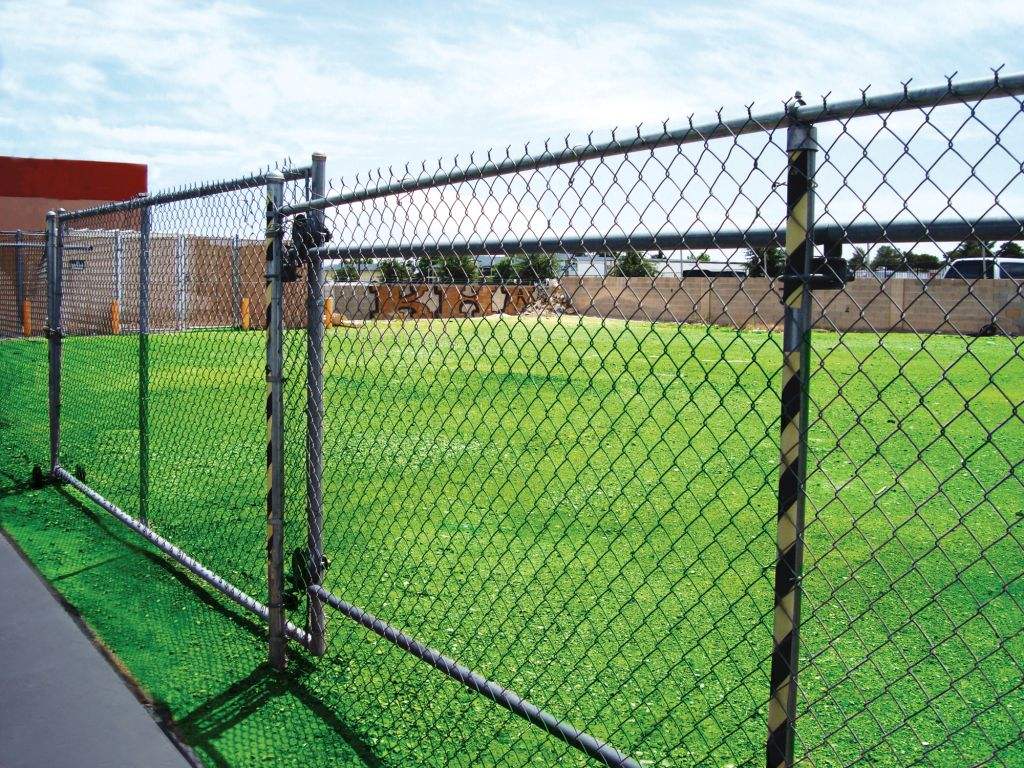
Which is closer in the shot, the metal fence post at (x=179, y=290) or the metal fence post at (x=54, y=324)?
the metal fence post at (x=54, y=324)

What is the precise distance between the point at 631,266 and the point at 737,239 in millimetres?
510

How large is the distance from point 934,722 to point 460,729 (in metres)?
1.89

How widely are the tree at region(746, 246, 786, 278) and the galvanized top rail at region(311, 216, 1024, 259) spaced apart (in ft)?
0.09

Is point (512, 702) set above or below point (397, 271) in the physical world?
below

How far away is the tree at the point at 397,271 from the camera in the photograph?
3.62m

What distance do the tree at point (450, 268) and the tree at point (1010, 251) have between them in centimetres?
175

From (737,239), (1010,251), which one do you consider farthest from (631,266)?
(1010,251)

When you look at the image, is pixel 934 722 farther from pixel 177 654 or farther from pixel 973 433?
pixel 973 433

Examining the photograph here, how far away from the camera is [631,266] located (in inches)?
111

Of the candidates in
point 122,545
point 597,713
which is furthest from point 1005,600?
point 122,545

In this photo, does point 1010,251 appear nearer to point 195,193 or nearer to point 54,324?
point 195,193

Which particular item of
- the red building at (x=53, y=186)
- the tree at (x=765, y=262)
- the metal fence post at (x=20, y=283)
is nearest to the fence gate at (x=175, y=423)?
the tree at (x=765, y=262)

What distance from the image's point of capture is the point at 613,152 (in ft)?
8.74

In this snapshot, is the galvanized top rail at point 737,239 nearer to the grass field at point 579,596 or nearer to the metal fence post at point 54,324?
the grass field at point 579,596
